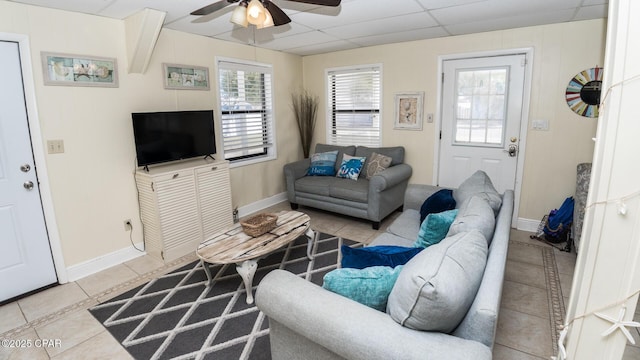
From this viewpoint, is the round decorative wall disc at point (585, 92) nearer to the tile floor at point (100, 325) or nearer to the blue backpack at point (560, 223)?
the blue backpack at point (560, 223)

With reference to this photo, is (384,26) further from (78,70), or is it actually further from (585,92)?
(78,70)

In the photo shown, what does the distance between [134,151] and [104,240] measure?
901mm

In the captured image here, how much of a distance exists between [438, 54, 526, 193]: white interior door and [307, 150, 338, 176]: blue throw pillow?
143 cm

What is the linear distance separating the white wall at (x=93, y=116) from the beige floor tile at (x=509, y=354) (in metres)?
Result: 3.31

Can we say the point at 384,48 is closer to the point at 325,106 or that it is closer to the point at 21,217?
the point at 325,106

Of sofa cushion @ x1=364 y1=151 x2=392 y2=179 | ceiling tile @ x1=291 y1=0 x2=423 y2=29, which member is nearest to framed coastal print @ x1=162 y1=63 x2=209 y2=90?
ceiling tile @ x1=291 y1=0 x2=423 y2=29

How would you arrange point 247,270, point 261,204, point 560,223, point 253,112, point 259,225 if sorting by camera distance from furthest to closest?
point 261,204 < point 253,112 < point 560,223 < point 259,225 < point 247,270

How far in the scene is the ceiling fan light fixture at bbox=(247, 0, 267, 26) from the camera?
2018 millimetres

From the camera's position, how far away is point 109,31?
305 centimetres

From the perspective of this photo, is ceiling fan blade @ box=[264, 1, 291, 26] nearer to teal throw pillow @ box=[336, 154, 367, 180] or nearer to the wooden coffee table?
the wooden coffee table

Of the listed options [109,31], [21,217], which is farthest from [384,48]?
[21,217]

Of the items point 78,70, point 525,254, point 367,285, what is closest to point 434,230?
point 367,285

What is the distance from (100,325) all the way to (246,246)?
112cm

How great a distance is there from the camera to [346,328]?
1.24 m
